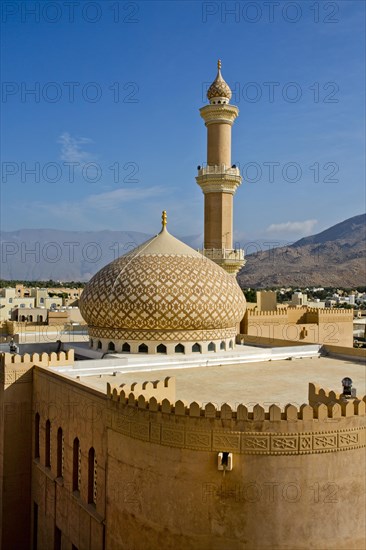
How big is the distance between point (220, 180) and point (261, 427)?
44.5ft

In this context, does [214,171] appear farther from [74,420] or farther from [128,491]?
[128,491]

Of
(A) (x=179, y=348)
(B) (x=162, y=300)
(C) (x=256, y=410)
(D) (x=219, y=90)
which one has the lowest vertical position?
(C) (x=256, y=410)

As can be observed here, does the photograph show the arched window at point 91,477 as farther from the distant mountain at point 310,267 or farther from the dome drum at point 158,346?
the distant mountain at point 310,267

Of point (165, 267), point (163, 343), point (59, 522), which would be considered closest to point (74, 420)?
point (59, 522)

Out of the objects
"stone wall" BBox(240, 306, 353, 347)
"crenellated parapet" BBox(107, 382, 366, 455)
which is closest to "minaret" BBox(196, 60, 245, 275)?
"stone wall" BBox(240, 306, 353, 347)

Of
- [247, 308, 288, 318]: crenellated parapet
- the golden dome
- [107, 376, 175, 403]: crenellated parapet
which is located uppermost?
the golden dome

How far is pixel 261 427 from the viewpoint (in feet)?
22.3

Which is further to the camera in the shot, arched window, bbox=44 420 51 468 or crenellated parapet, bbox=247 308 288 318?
crenellated parapet, bbox=247 308 288 318

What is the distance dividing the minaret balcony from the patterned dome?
643 centimetres

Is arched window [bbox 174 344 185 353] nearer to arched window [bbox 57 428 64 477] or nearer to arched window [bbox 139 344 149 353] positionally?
arched window [bbox 139 344 149 353]

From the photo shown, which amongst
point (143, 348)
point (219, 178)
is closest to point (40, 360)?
point (143, 348)

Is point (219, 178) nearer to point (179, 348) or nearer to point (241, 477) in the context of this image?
point (179, 348)

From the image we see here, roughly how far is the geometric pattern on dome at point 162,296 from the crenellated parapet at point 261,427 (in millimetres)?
5220

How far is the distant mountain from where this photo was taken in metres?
110
